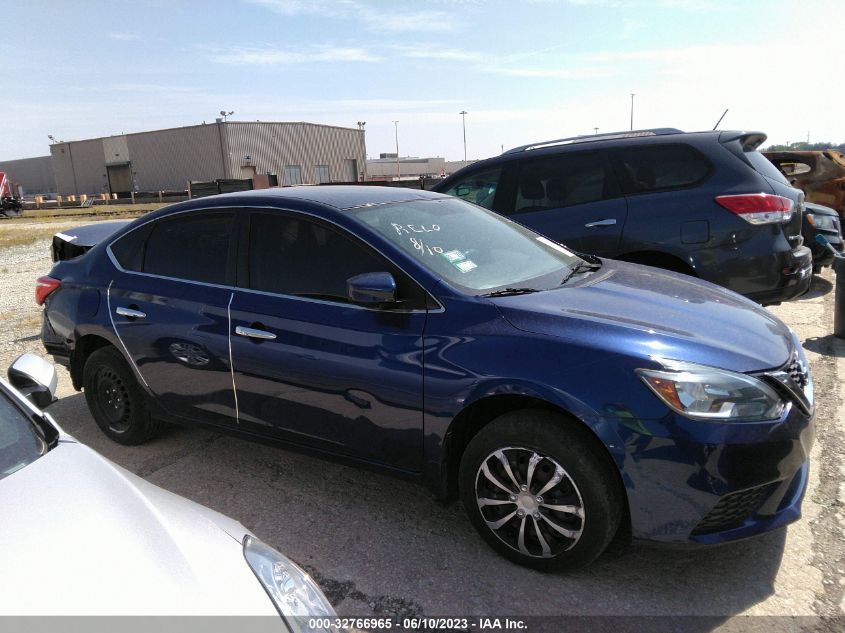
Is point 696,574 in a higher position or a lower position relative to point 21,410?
lower

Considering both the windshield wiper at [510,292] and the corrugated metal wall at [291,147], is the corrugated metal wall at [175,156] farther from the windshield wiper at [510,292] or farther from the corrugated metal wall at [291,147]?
the windshield wiper at [510,292]

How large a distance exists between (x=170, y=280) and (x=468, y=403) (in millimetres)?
2120

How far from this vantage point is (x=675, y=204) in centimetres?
532

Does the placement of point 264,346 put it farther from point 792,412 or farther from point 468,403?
point 792,412

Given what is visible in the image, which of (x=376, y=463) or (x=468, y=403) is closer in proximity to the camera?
(x=468, y=403)

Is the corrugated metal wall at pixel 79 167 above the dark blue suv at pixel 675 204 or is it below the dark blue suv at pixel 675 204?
above

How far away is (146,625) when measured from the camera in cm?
136

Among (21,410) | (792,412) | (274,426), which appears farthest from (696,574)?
(21,410)

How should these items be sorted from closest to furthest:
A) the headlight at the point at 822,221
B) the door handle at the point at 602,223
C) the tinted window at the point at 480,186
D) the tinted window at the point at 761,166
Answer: the tinted window at the point at 761,166
the door handle at the point at 602,223
the tinted window at the point at 480,186
the headlight at the point at 822,221

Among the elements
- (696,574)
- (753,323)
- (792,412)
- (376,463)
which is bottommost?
(696,574)

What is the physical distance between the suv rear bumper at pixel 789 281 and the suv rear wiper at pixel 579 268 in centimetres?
206

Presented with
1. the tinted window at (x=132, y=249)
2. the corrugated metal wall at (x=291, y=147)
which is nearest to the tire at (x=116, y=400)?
the tinted window at (x=132, y=249)

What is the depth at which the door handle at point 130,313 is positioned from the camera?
3973mm

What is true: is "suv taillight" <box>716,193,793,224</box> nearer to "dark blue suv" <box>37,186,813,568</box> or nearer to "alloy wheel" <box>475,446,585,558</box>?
"dark blue suv" <box>37,186,813,568</box>
